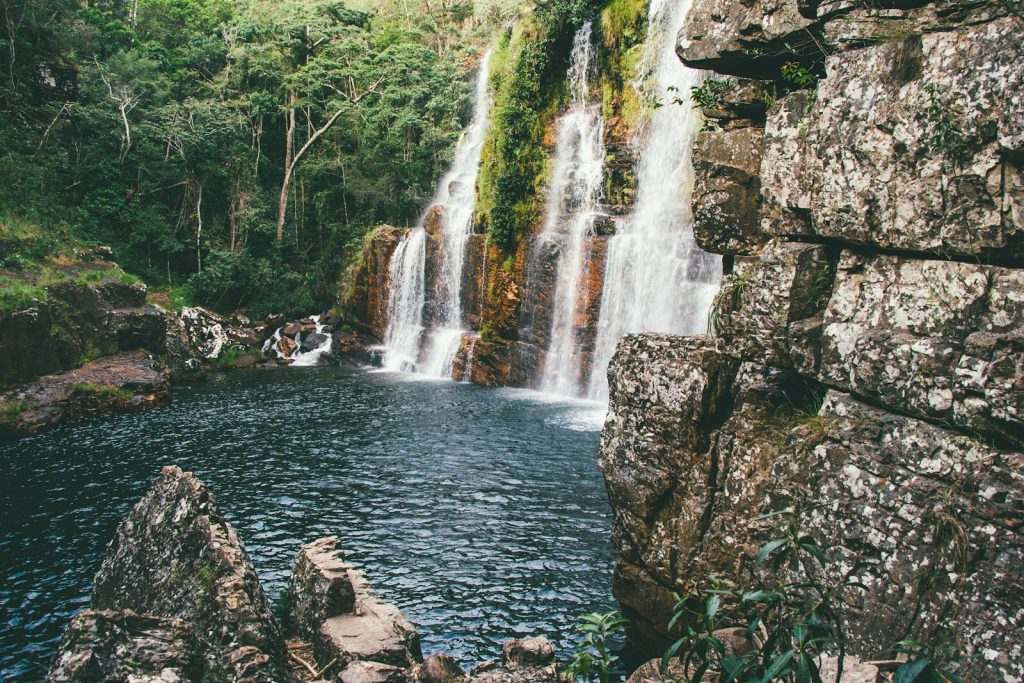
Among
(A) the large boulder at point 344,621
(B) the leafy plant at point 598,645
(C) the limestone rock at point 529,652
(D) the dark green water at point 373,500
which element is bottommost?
(D) the dark green water at point 373,500

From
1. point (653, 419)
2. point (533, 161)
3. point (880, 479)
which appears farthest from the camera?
point (533, 161)

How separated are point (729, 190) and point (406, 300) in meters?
26.9

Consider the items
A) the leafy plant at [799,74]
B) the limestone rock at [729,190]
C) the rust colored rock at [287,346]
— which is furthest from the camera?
the rust colored rock at [287,346]

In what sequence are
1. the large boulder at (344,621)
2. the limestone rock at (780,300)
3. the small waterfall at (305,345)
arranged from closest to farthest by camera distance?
the limestone rock at (780,300)
the large boulder at (344,621)
the small waterfall at (305,345)

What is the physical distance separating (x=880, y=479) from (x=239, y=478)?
1533cm

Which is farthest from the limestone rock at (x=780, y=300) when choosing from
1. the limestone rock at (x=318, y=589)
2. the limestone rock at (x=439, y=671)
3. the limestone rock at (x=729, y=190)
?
the limestone rock at (x=318, y=589)

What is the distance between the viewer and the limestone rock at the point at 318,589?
8.27 m

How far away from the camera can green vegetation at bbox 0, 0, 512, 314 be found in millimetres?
35500

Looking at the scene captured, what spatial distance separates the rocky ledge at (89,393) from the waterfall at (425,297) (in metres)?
11.1

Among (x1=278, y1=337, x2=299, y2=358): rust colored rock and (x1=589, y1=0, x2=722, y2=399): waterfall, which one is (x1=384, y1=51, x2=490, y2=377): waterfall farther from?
(x1=589, y1=0, x2=722, y2=399): waterfall

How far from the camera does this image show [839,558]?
5.89 m

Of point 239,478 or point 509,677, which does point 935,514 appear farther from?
point 239,478

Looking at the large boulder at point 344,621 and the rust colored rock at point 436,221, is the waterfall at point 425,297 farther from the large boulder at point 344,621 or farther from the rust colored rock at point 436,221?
the large boulder at point 344,621

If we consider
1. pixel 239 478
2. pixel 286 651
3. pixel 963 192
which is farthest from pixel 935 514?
pixel 239 478
